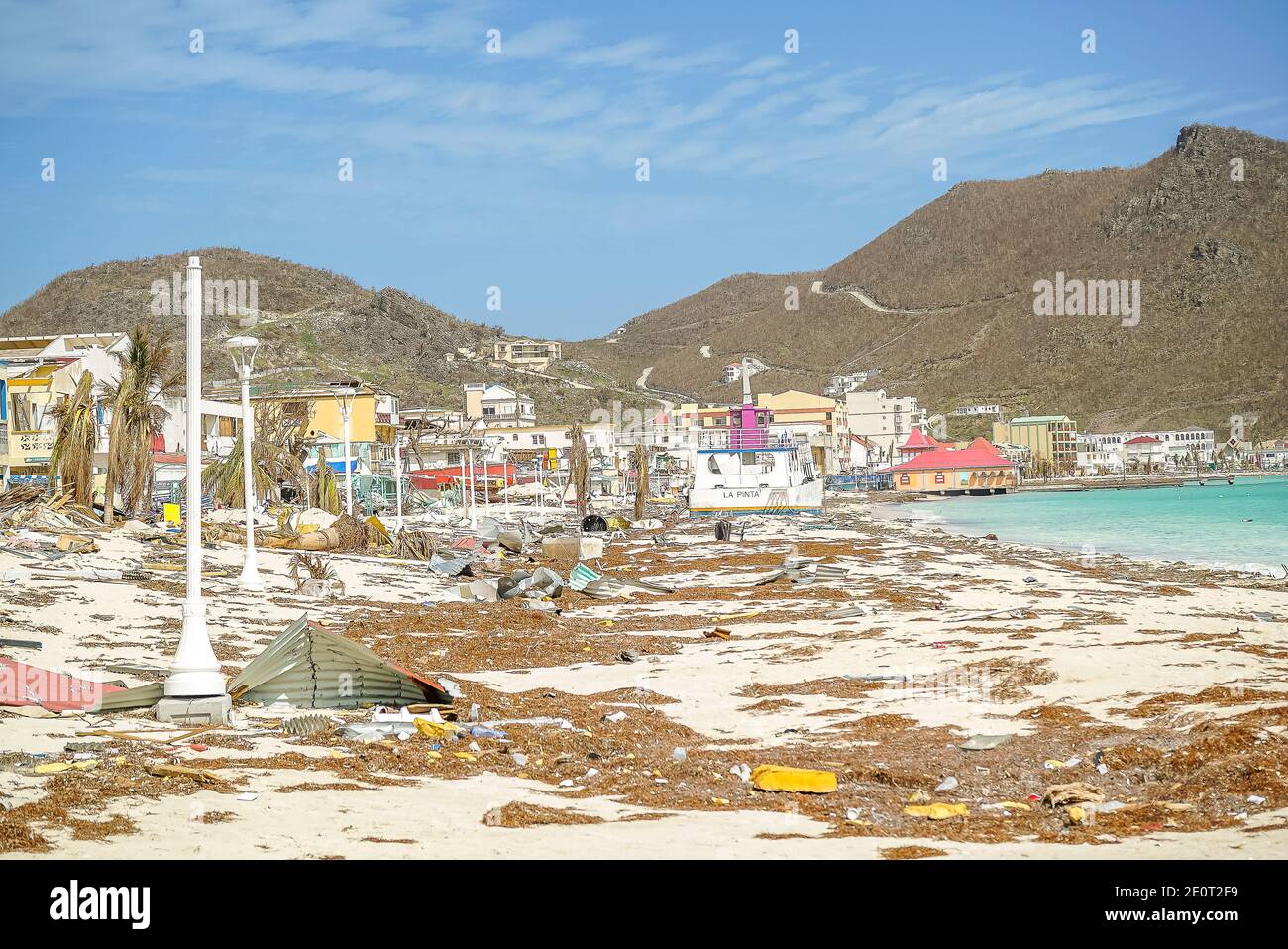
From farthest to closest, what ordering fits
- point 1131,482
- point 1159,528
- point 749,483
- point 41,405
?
point 1131,482, point 749,483, point 1159,528, point 41,405

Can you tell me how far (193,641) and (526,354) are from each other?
420ft

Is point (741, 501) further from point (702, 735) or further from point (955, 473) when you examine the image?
point (955, 473)

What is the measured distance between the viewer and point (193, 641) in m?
9.29

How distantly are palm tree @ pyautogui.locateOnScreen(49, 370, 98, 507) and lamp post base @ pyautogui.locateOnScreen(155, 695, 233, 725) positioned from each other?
65.7ft

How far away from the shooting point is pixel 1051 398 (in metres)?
164

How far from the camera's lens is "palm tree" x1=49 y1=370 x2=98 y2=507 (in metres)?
27.4

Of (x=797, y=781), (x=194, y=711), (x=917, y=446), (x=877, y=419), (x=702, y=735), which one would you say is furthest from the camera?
(x=877, y=419)

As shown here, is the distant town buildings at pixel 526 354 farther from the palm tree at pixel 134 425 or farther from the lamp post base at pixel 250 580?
the lamp post base at pixel 250 580

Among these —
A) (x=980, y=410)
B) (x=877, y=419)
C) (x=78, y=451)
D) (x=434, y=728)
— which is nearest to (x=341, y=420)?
(x=78, y=451)

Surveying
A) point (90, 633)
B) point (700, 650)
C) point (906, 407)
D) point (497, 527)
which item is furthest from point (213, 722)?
point (906, 407)

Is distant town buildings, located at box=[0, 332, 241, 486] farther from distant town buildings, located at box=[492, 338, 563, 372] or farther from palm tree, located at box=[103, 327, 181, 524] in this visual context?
distant town buildings, located at box=[492, 338, 563, 372]

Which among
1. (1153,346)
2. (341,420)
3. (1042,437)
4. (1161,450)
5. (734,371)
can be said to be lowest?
(1161,450)

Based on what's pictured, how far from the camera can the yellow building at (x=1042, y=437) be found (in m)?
148

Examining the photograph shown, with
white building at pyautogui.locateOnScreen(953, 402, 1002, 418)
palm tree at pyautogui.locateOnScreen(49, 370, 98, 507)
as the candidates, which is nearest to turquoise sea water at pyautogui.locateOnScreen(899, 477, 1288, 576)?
palm tree at pyautogui.locateOnScreen(49, 370, 98, 507)
